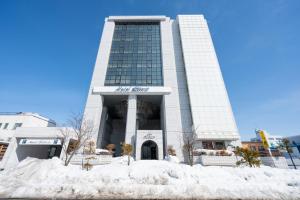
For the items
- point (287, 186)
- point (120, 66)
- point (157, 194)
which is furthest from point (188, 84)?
point (157, 194)

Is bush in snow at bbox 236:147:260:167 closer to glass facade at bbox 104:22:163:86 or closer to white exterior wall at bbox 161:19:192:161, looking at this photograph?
white exterior wall at bbox 161:19:192:161

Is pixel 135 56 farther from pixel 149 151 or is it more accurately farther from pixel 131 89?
pixel 149 151

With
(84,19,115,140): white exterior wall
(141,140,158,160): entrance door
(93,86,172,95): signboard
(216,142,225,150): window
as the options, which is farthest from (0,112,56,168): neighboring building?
(216,142,225,150): window

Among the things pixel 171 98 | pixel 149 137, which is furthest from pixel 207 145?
pixel 171 98

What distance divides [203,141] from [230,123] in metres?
6.61

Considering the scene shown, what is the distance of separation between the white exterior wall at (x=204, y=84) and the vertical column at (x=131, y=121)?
1249cm

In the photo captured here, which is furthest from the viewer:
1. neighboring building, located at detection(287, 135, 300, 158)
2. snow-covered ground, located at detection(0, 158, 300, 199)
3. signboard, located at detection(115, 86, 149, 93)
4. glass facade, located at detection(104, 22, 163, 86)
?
neighboring building, located at detection(287, 135, 300, 158)

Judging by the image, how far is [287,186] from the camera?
10609 mm

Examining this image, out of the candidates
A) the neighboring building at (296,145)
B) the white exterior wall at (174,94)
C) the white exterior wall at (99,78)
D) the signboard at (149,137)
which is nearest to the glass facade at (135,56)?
the white exterior wall at (99,78)

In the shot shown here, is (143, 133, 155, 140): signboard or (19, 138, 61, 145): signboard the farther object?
(143, 133, 155, 140): signboard

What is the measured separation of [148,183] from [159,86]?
22913 mm

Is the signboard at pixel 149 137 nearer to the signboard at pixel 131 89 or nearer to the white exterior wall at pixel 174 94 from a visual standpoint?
the white exterior wall at pixel 174 94

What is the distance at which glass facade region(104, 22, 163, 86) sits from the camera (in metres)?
32.5

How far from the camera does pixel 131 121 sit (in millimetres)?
28328
